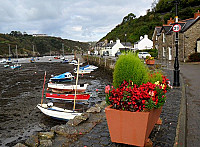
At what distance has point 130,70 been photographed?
15.4 feet

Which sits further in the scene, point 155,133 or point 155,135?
point 155,133

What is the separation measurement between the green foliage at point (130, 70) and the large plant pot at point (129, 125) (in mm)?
1033

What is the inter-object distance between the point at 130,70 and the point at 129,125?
57.3 inches

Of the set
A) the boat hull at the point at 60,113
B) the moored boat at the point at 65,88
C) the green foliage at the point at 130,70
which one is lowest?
the boat hull at the point at 60,113

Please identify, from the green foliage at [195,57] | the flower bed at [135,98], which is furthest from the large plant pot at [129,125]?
the green foliage at [195,57]

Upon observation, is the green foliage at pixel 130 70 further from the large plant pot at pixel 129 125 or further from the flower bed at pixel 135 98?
the large plant pot at pixel 129 125

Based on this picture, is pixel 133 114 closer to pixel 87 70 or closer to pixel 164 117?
pixel 164 117

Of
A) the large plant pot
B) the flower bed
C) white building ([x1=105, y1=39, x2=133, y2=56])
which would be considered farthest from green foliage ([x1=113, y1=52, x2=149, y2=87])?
white building ([x1=105, y1=39, x2=133, y2=56])

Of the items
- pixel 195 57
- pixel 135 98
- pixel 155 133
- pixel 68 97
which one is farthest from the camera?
pixel 195 57

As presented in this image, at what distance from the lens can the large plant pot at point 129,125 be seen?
3.82 meters

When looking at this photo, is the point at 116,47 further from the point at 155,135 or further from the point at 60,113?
the point at 155,135

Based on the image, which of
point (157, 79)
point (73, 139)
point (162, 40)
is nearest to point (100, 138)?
point (73, 139)

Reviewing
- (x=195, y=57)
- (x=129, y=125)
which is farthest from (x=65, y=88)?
(x=195, y=57)

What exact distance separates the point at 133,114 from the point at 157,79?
219 centimetres
